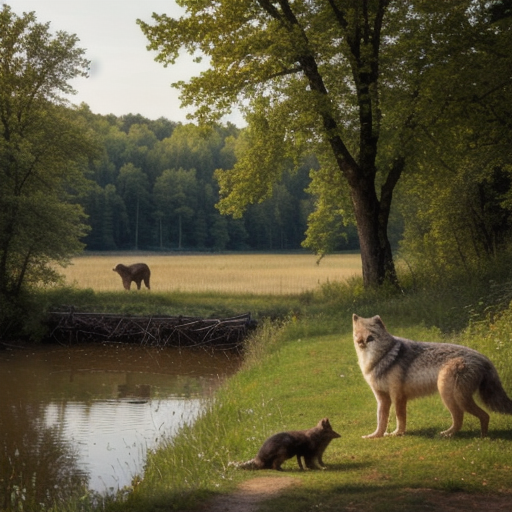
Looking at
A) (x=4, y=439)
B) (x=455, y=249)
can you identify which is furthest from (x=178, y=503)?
(x=455, y=249)

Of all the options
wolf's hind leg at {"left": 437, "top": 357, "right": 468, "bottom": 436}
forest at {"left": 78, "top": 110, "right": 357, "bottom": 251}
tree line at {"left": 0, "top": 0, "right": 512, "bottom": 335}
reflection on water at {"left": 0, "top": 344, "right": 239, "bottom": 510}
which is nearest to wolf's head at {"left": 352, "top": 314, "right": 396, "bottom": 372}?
wolf's hind leg at {"left": 437, "top": 357, "right": 468, "bottom": 436}

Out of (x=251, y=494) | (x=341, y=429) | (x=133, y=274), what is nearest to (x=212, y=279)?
(x=133, y=274)

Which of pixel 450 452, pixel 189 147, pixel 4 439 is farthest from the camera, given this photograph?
pixel 189 147

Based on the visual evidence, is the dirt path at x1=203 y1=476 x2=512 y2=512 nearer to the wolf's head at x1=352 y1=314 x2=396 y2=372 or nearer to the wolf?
the wolf

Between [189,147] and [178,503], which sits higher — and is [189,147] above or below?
above

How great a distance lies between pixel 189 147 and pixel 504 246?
2971 inches

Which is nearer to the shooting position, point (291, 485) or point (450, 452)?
point (291, 485)

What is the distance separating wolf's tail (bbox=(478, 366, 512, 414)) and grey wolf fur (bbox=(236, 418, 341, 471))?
1.91m

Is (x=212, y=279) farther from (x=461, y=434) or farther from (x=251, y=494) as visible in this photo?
(x=251, y=494)

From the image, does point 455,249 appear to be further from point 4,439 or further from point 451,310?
point 4,439

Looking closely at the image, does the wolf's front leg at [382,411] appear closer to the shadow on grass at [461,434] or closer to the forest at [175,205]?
the shadow on grass at [461,434]

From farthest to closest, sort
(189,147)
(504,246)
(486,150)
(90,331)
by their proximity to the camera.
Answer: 1. (189,147)
2. (90,331)
3. (504,246)
4. (486,150)

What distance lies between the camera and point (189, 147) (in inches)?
3910

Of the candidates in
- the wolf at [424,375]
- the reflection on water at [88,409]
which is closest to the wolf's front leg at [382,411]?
the wolf at [424,375]
